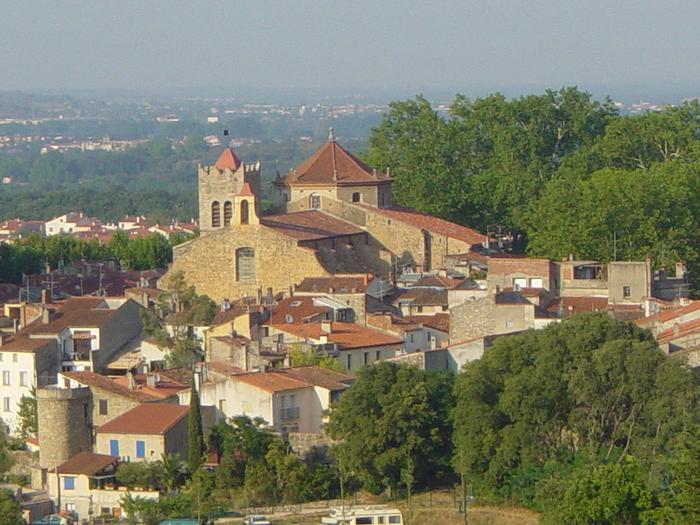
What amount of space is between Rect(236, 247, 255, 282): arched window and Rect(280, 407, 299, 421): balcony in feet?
43.2

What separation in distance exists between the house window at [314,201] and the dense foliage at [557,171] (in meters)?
4.73

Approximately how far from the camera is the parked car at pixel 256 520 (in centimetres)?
3659

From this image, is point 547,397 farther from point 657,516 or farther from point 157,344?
point 157,344

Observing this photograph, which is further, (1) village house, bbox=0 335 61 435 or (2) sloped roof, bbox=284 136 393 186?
(2) sloped roof, bbox=284 136 393 186

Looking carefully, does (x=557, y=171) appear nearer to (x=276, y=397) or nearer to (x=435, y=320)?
(x=435, y=320)

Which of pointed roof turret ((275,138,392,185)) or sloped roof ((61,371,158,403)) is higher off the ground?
pointed roof turret ((275,138,392,185))

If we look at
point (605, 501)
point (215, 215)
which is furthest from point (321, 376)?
point (215, 215)

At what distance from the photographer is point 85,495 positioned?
3897 cm

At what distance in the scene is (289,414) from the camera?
134ft

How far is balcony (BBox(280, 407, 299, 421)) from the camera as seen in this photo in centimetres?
4066

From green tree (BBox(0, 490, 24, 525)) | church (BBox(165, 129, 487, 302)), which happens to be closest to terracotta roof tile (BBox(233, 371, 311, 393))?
green tree (BBox(0, 490, 24, 525))

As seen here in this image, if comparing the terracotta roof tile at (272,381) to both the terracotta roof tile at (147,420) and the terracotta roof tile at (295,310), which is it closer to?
the terracotta roof tile at (147,420)

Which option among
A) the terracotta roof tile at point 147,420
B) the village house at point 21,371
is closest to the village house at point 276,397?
the terracotta roof tile at point 147,420

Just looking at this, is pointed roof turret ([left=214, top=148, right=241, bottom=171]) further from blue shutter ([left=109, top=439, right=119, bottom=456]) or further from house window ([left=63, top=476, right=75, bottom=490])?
house window ([left=63, top=476, right=75, bottom=490])
